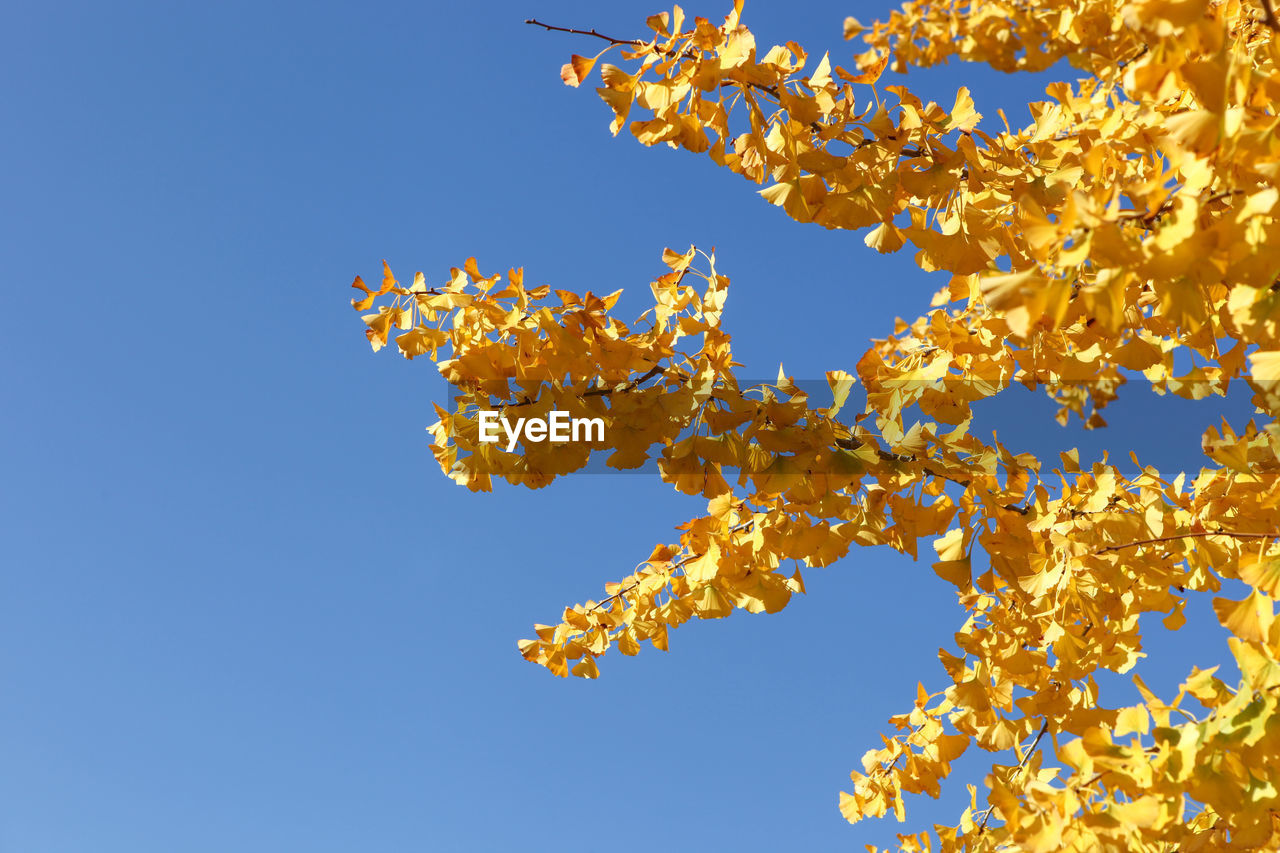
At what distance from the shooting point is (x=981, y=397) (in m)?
2.03

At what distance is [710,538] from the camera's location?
2.28 metres

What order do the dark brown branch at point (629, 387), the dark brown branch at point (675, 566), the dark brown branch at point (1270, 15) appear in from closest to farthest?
1. the dark brown branch at point (1270, 15)
2. the dark brown branch at point (629, 387)
3. the dark brown branch at point (675, 566)

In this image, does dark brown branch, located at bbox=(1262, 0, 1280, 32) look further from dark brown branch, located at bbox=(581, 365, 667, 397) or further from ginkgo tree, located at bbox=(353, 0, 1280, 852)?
dark brown branch, located at bbox=(581, 365, 667, 397)

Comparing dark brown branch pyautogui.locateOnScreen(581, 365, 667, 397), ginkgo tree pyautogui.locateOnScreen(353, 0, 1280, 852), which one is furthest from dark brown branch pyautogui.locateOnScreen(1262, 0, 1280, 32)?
dark brown branch pyautogui.locateOnScreen(581, 365, 667, 397)

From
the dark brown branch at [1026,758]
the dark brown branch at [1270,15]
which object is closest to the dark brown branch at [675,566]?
the dark brown branch at [1026,758]

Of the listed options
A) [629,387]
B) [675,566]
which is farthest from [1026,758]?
[629,387]

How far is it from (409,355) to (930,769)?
2061mm

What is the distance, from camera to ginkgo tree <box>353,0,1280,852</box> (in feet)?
4.27

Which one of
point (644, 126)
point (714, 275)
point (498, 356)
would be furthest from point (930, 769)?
point (644, 126)

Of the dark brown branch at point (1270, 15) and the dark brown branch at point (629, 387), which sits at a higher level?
the dark brown branch at point (629, 387)

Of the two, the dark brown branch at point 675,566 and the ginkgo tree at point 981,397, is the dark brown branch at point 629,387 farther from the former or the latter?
the dark brown branch at point 675,566

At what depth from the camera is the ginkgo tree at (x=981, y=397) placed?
1.30 meters

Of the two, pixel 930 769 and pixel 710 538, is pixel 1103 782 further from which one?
pixel 930 769

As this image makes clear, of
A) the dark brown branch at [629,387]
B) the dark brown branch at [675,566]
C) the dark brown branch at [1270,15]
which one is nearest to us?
the dark brown branch at [1270,15]
